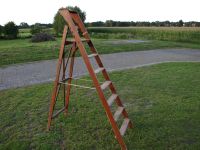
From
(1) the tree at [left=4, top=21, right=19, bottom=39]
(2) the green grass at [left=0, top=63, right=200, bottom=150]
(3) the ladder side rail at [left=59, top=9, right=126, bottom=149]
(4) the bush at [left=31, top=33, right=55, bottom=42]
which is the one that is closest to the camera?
(3) the ladder side rail at [left=59, top=9, right=126, bottom=149]

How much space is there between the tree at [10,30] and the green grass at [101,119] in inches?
1158

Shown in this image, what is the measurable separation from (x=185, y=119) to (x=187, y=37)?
27.4 metres

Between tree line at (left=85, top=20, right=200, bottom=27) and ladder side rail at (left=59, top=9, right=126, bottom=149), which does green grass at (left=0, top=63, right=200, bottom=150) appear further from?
tree line at (left=85, top=20, right=200, bottom=27)

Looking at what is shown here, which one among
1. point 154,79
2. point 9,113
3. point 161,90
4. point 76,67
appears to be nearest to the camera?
point 9,113

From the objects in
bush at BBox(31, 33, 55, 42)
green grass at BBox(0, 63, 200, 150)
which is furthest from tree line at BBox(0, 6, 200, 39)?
green grass at BBox(0, 63, 200, 150)

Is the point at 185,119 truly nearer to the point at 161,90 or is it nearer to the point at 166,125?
the point at 166,125

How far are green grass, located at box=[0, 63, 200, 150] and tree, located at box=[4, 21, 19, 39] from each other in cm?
2941

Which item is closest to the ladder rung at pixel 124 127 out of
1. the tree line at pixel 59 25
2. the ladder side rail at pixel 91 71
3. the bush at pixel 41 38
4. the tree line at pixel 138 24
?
the ladder side rail at pixel 91 71

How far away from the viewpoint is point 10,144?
4.32 metres

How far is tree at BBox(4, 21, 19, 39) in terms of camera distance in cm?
3516

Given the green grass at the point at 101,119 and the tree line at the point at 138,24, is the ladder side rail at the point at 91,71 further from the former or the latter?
the tree line at the point at 138,24

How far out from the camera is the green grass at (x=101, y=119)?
14.3 feet

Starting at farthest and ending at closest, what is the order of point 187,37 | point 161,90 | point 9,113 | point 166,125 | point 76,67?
→ point 187,37, point 76,67, point 161,90, point 9,113, point 166,125

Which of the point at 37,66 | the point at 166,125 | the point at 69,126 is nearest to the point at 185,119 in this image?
the point at 166,125
